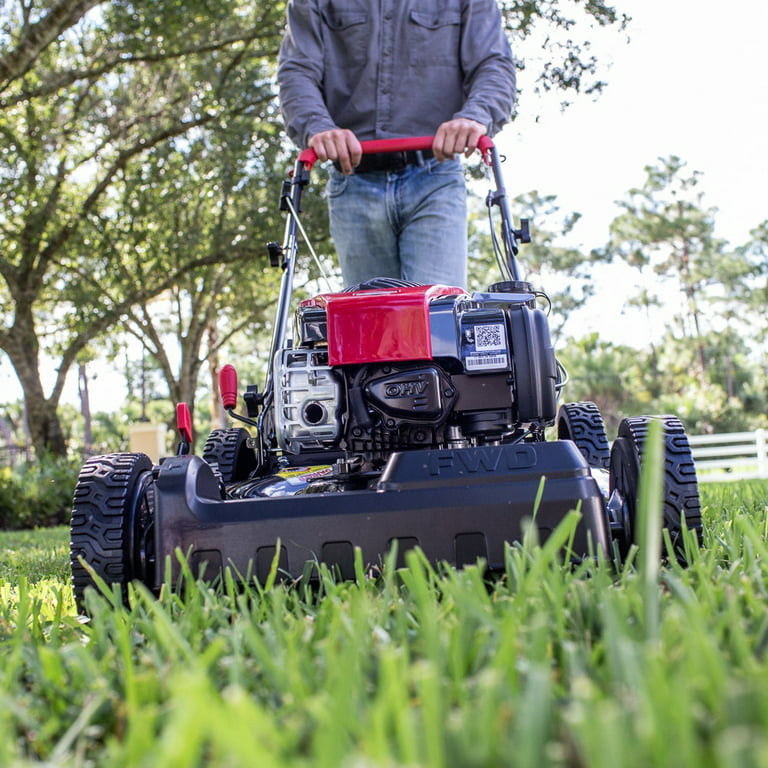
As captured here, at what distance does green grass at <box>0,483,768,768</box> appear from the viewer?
603 millimetres

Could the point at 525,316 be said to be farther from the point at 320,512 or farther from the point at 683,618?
the point at 683,618

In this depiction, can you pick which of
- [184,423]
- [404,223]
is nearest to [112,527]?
[184,423]

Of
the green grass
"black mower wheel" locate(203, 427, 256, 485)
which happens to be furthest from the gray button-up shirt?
the green grass

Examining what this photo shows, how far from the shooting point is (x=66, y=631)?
4.80ft

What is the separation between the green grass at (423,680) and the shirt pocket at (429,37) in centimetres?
233

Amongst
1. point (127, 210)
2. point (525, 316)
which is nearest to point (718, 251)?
point (127, 210)

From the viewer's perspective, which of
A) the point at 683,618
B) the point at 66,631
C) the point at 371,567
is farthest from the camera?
the point at 371,567

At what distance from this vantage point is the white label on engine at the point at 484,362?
210 centimetres

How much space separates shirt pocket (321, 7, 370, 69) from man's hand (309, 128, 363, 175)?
1.89 ft

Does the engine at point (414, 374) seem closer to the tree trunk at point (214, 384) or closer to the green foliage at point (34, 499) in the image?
the green foliage at point (34, 499)

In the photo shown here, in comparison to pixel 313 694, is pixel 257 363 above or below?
above

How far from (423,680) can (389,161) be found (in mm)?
2740

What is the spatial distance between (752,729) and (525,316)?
1526 millimetres

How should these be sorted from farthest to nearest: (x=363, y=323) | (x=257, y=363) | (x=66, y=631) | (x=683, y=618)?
(x=257, y=363)
(x=363, y=323)
(x=66, y=631)
(x=683, y=618)
